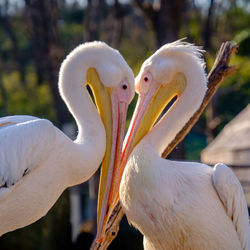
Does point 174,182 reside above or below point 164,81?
below

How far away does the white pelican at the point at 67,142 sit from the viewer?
13.5ft

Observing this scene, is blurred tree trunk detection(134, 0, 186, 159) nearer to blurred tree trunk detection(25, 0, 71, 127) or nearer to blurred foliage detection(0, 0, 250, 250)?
blurred foliage detection(0, 0, 250, 250)

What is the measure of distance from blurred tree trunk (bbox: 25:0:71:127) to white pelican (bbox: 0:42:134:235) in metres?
4.64

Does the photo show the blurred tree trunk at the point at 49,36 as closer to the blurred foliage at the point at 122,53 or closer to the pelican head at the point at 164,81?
the blurred foliage at the point at 122,53

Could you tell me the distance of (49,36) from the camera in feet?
30.2

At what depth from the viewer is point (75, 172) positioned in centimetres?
427

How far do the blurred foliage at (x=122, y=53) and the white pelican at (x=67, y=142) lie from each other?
323cm

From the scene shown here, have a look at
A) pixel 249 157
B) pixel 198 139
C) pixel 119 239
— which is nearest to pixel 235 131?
pixel 249 157

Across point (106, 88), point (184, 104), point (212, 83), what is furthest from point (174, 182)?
point (212, 83)

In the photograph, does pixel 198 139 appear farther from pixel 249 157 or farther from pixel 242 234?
pixel 242 234

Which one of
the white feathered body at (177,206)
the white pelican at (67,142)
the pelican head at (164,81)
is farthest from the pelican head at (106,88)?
the white feathered body at (177,206)

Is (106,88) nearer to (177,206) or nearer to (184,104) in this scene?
(184,104)

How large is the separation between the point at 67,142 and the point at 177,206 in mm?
920

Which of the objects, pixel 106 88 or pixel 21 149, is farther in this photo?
pixel 106 88
